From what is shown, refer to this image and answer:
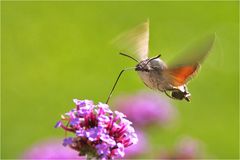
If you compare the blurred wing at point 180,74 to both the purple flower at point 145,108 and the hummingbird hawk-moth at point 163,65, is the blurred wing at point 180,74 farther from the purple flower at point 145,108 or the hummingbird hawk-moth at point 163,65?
the purple flower at point 145,108

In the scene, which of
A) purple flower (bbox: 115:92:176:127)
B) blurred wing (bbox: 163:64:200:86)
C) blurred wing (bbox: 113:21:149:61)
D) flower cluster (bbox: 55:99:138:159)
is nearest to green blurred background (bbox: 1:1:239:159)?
purple flower (bbox: 115:92:176:127)

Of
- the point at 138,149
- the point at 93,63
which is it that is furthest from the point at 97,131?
the point at 93,63

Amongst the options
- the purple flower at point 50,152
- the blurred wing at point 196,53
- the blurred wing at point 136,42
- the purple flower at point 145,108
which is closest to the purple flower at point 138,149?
→ the purple flower at point 145,108

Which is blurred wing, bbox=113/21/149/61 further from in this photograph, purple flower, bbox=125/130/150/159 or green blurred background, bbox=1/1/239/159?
green blurred background, bbox=1/1/239/159

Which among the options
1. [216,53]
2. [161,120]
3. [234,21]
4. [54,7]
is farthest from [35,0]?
[216,53]

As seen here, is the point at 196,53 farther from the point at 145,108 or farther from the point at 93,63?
the point at 93,63

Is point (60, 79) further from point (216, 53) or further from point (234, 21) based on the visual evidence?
point (216, 53)
